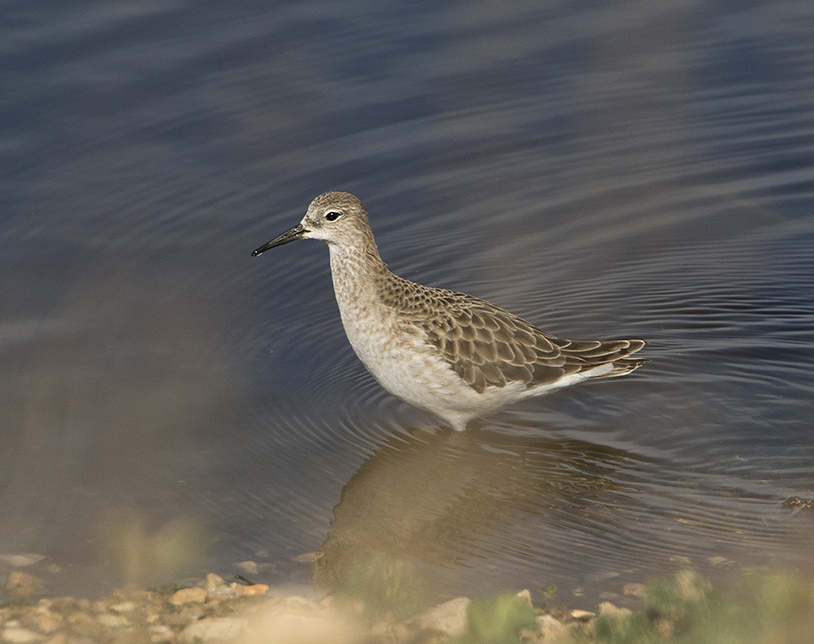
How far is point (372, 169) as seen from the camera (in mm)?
10945

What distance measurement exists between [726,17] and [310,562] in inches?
399

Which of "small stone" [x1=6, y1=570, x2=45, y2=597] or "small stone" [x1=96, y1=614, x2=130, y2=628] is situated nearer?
"small stone" [x1=96, y1=614, x2=130, y2=628]

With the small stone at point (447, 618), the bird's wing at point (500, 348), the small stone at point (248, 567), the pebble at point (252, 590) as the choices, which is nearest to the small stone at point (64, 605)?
the pebble at point (252, 590)

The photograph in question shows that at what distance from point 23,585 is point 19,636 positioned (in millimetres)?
694

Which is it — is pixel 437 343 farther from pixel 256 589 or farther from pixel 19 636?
pixel 19 636

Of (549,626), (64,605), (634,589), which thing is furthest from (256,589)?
(634,589)

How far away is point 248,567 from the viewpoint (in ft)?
20.1

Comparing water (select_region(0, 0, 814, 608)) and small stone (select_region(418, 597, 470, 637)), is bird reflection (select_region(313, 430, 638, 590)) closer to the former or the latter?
water (select_region(0, 0, 814, 608))

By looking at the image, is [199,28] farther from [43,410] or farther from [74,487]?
[74,487]

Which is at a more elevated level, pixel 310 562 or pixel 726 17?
pixel 726 17

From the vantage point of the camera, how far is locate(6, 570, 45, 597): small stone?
579 centimetres

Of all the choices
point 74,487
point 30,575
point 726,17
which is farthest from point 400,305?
point 726,17

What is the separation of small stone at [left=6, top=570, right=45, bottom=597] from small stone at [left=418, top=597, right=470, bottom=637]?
90.6 inches

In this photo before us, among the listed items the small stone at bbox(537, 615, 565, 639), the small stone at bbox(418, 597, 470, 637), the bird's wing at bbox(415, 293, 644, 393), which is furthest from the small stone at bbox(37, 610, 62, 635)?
the bird's wing at bbox(415, 293, 644, 393)
